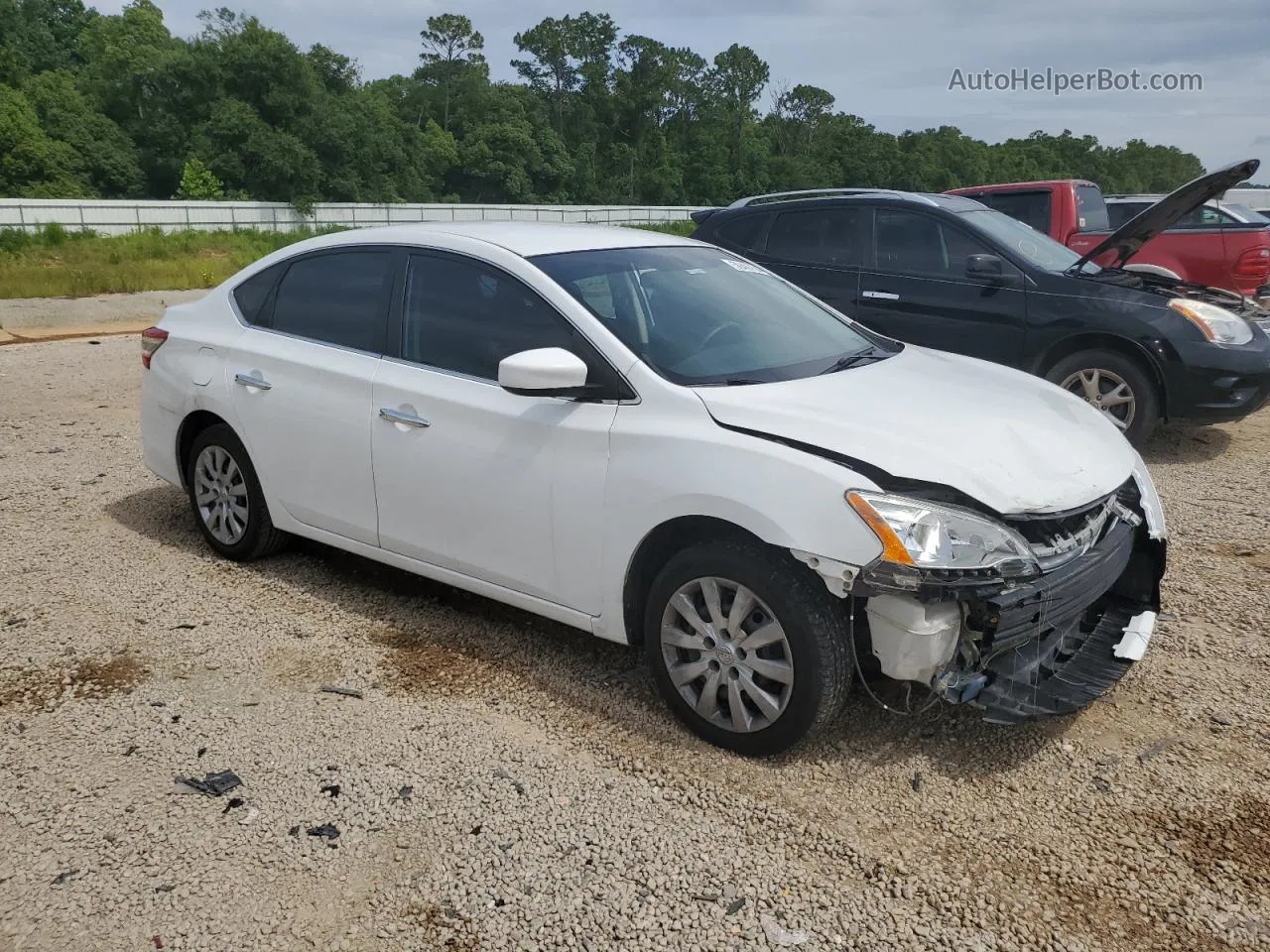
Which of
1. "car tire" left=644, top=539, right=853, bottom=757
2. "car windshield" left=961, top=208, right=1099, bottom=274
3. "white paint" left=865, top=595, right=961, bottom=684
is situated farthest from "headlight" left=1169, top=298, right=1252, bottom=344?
"car tire" left=644, top=539, right=853, bottom=757

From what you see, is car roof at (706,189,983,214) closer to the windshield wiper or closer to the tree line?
the windshield wiper

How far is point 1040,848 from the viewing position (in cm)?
303

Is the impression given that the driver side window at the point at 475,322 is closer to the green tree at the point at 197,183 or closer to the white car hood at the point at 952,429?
the white car hood at the point at 952,429

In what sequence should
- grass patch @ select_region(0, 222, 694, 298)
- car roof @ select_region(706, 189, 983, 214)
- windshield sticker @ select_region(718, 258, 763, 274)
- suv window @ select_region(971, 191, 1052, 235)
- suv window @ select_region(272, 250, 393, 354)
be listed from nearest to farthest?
suv window @ select_region(272, 250, 393, 354), windshield sticker @ select_region(718, 258, 763, 274), car roof @ select_region(706, 189, 983, 214), suv window @ select_region(971, 191, 1052, 235), grass patch @ select_region(0, 222, 694, 298)

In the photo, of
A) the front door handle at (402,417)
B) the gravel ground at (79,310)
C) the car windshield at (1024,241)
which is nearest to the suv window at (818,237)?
the car windshield at (1024,241)

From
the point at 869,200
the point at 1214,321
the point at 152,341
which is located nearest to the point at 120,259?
the point at 869,200

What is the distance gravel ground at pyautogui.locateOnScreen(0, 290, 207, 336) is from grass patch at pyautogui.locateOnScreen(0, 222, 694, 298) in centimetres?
91

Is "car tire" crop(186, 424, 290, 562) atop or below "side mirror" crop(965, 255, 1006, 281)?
below

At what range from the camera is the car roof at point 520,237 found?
4.32 meters

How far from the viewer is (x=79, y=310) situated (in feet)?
54.9

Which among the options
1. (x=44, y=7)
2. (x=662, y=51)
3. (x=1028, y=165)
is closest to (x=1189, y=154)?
(x=1028, y=165)

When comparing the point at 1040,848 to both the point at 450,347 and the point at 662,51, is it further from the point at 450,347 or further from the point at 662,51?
the point at 662,51

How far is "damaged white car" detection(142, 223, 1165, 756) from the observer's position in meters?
3.18

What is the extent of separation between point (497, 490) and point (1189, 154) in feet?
483
